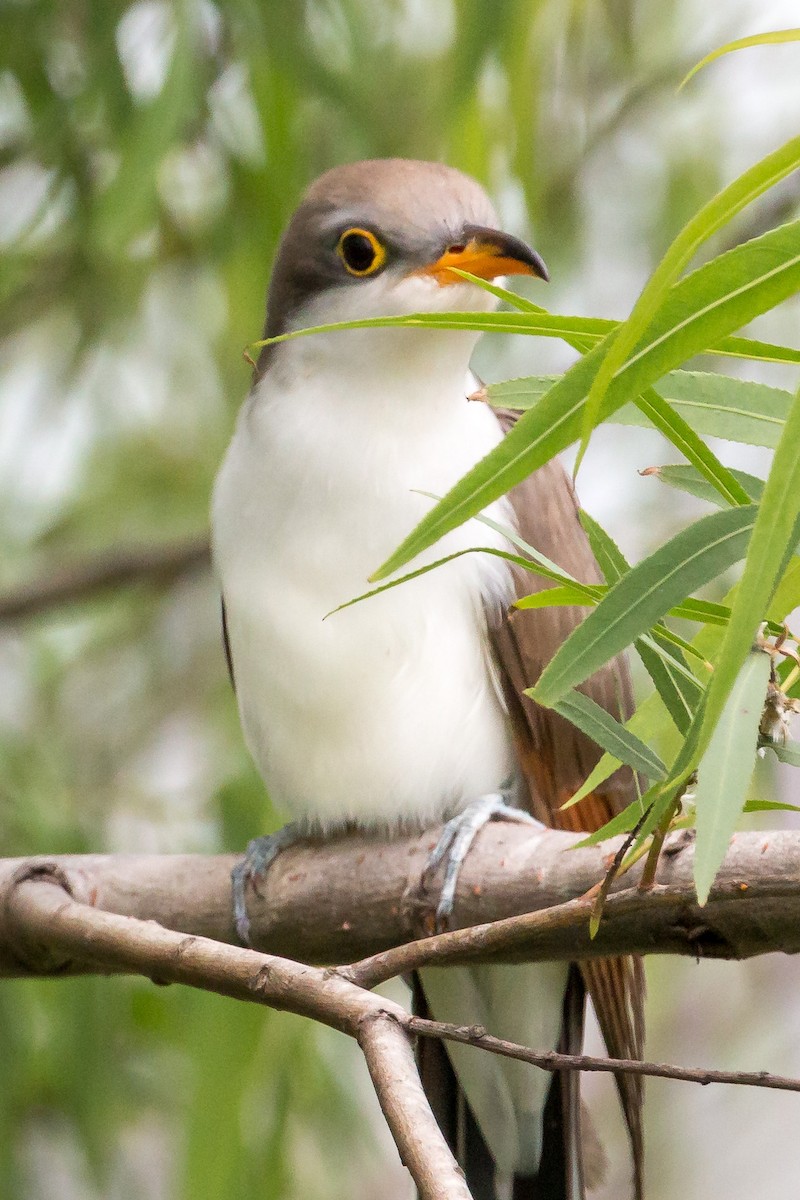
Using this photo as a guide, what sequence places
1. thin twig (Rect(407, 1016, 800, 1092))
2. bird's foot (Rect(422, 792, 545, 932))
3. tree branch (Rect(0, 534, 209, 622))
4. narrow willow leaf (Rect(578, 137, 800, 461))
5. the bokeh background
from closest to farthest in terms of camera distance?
narrow willow leaf (Rect(578, 137, 800, 461)), thin twig (Rect(407, 1016, 800, 1092)), bird's foot (Rect(422, 792, 545, 932)), the bokeh background, tree branch (Rect(0, 534, 209, 622))

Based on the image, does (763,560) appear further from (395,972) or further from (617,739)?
(395,972)

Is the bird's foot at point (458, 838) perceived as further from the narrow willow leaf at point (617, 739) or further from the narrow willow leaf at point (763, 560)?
the narrow willow leaf at point (763, 560)

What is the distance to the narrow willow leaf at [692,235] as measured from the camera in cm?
72

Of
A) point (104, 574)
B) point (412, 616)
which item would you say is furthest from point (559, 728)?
point (104, 574)

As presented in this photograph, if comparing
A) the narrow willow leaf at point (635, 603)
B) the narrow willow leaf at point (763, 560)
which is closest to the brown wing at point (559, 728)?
the narrow willow leaf at point (635, 603)

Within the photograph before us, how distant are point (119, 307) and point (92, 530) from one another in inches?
30.9

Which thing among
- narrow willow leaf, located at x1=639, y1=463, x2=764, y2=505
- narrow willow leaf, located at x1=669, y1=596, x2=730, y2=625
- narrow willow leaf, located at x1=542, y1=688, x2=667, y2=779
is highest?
narrow willow leaf, located at x1=639, y1=463, x2=764, y2=505

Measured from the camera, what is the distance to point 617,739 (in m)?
0.95

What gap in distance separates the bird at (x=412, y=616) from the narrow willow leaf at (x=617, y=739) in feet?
3.04

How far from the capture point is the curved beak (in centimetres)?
179

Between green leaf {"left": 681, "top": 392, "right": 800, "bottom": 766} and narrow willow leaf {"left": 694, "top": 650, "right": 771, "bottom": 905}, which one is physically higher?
green leaf {"left": 681, "top": 392, "right": 800, "bottom": 766}

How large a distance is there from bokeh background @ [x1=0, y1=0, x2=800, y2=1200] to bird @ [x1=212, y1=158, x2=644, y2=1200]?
331 mm

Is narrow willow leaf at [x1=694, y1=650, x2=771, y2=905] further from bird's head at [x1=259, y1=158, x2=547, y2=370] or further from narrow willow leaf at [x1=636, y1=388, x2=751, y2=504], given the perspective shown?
bird's head at [x1=259, y1=158, x2=547, y2=370]

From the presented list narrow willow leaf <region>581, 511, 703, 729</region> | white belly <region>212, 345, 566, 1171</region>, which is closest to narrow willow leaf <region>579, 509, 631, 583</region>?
narrow willow leaf <region>581, 511, 703, 729</region>
